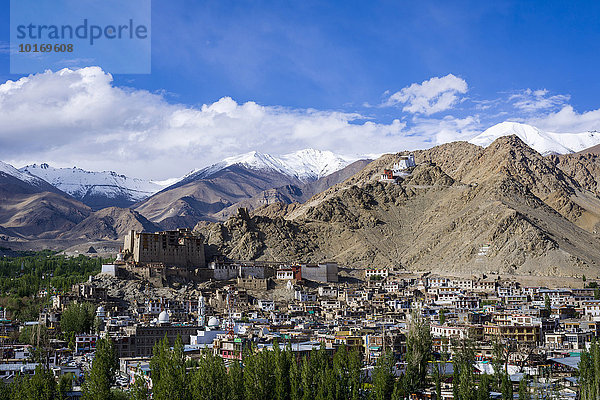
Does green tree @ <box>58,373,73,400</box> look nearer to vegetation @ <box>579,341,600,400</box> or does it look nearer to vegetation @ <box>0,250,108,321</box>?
vegetation @ <box>579,341,600,400</box>

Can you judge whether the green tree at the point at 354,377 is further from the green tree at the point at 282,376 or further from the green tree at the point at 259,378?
the green tree at the point at 259,378

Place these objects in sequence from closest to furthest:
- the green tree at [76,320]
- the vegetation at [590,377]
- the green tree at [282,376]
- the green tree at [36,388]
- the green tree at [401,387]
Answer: the green tree at [36,388]
the green tree at [282,376]
the vegetation at [590,377]
the green tree at [401,387]
the green tree at [76,320]

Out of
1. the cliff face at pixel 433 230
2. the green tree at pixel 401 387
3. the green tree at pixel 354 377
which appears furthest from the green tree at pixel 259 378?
the cliff face at pixel 433 230

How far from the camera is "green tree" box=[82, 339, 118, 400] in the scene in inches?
1401

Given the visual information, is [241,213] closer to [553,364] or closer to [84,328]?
[84,328]

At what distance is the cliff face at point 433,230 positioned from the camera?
112 m

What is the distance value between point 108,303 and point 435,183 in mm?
83917

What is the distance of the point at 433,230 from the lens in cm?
13025

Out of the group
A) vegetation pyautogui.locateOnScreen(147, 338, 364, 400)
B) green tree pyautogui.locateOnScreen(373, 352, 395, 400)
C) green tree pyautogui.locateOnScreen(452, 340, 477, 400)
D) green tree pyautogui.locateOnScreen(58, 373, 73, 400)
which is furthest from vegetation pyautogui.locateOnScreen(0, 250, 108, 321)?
green tree pyautogui.locateOnScreen(373, 352, 395, 400)

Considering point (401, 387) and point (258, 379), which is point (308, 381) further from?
point (401, 387)

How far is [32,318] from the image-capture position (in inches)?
2899

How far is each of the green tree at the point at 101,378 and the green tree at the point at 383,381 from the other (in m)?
11.9

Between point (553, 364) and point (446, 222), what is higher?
point (446, 222)

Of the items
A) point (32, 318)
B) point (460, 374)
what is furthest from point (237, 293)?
point (460, 374)
